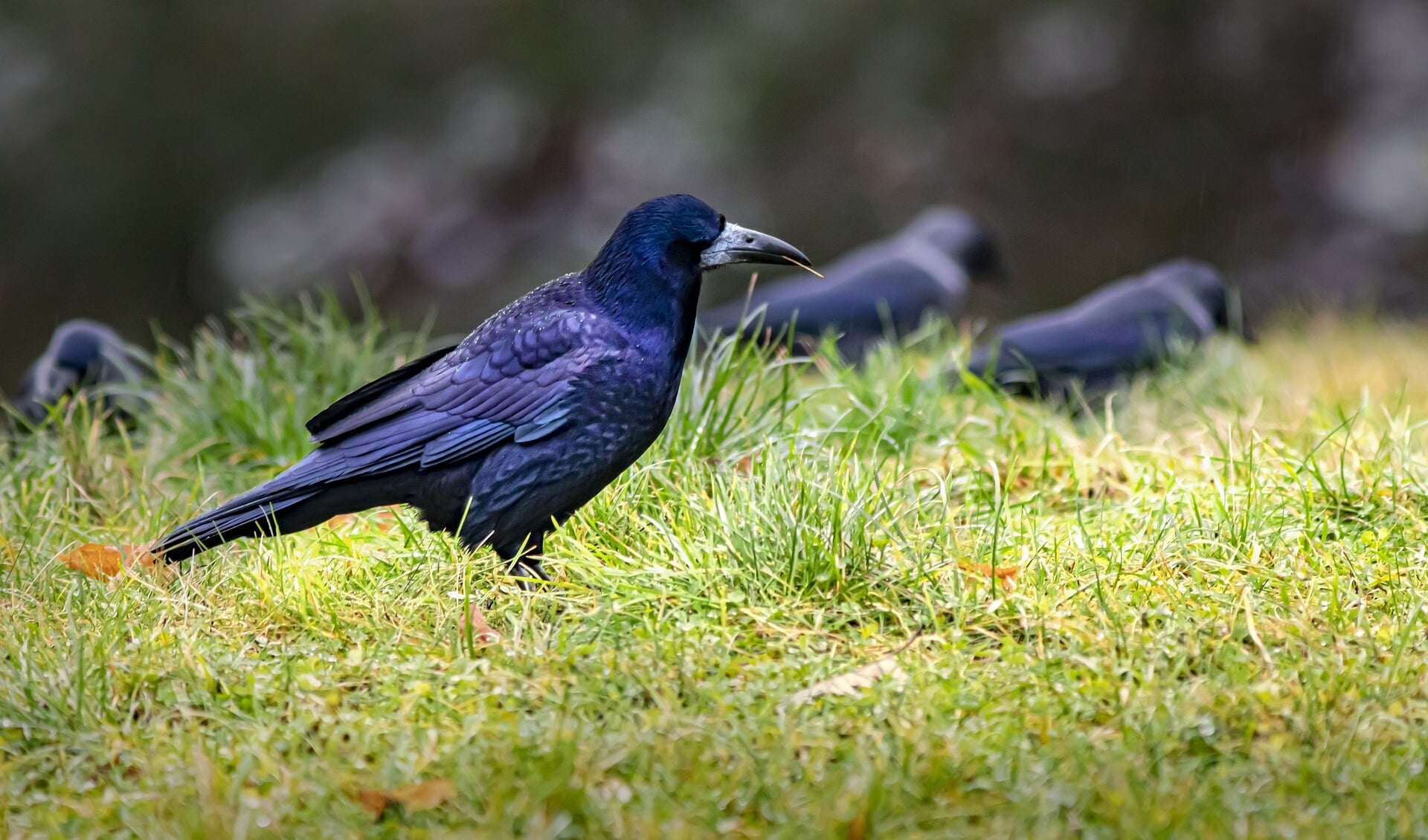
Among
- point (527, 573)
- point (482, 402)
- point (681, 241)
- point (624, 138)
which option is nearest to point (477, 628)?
point (527, 573)

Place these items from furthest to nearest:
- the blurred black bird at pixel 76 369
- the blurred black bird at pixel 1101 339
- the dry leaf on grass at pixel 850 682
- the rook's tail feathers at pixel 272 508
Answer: the blurred black bird at pixel 1101 339
the blurred black bird at pixel 76 369
the rook's tail feathers at pixel 272 508
the dry leaf on grass at pixel 850 682

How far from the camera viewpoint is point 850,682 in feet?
8.52

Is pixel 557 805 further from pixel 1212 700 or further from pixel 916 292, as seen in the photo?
pixel 916 292

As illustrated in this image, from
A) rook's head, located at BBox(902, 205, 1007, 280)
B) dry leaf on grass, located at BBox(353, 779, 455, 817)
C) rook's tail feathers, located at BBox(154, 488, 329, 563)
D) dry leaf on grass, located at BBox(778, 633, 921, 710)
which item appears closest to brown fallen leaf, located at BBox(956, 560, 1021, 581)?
dry leaf on grass, located at BBox(778, 633, 921, 710)

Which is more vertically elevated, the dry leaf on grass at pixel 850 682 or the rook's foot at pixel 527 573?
the dry leaf on grass at pixel 850 682

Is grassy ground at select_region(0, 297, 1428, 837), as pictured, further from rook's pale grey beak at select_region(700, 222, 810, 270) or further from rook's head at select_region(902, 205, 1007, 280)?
rook's head at select_region(902, 205, 1007, 280)

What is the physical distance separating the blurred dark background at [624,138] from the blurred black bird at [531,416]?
587 centimetres

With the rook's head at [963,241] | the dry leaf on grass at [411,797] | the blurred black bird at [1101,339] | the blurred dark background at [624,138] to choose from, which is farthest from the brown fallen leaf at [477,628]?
the blurred dark background at [624,138]

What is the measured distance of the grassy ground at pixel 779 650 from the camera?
2213mm

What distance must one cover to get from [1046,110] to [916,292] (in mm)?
3701

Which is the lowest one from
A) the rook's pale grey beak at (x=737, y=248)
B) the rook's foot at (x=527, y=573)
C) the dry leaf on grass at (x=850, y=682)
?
the rook's foot at (x=527, y=573)

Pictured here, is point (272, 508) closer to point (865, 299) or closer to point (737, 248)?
point (737, 248)

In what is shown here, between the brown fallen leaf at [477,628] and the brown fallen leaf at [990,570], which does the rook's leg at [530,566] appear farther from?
the brown fallen leaf at [990,570]

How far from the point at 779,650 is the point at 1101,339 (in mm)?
3048
